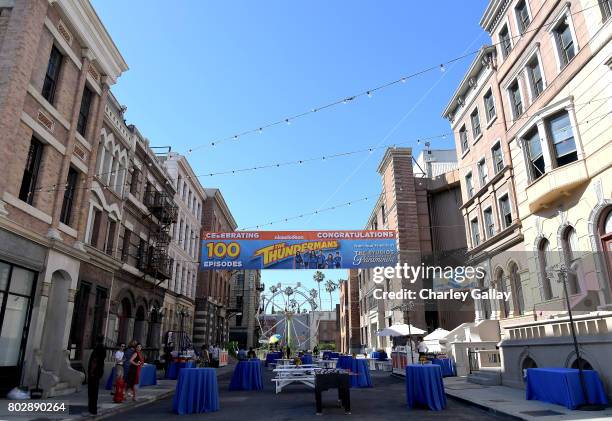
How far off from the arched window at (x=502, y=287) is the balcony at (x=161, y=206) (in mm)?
18401

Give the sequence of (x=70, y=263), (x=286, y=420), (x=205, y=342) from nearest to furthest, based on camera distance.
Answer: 1. (x=286, y=420)
2. (x=70, y=263)
3. (x=205, y=342)

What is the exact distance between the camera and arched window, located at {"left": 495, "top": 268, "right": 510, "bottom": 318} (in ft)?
69.2

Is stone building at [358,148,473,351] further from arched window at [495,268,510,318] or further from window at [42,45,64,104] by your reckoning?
window at [42,45,64,104]

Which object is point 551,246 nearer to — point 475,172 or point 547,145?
point 547,145

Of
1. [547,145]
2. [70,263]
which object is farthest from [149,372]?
[547,145]

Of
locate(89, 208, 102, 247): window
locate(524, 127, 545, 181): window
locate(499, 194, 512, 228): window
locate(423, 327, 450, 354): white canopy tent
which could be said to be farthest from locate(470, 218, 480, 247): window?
locate(89, 208, 102, 247): window

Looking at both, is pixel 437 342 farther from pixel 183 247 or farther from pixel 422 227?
pixel 183 247

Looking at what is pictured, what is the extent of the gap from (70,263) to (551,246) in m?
17.7

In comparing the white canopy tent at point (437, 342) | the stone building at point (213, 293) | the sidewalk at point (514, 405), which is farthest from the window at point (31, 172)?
the stone building at point (213, 293)

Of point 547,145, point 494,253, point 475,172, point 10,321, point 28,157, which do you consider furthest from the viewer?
point 475,172

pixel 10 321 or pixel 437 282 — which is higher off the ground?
pixel 437 282

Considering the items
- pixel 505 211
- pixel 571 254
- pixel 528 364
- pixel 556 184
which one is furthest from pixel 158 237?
pixel 571 254

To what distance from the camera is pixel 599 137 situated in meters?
14.0

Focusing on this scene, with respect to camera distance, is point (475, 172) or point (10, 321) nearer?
point (10, 321)
